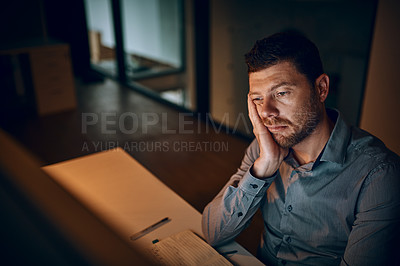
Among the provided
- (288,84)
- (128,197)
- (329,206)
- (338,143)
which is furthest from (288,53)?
(128,197)

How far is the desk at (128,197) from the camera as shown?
137 cm

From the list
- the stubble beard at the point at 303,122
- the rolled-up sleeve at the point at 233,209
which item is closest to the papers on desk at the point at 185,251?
the rolled-up sleeve at the point at 233,209

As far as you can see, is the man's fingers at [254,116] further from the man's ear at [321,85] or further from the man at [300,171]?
the man's ear at [321,85]

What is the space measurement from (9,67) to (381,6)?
14.3ft

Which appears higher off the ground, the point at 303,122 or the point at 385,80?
the point at 303,122

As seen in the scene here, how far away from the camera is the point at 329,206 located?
127 cm

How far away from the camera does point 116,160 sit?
6.25 ft

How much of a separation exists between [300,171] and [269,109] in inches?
10.5

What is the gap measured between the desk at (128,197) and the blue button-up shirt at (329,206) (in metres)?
0.12

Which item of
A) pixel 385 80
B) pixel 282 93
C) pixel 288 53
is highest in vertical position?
pixel 288 53

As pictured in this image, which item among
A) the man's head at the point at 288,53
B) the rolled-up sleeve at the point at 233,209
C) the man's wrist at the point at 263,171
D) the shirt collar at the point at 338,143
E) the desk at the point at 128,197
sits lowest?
the desk at the point at 128,197

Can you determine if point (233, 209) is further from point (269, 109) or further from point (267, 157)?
point (269, 109)

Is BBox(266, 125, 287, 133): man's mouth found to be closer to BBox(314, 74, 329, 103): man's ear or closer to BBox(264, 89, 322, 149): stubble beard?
BBox(264, 89, 322, 149): stubble beard

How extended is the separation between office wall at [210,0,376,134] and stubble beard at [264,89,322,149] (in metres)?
1.51
